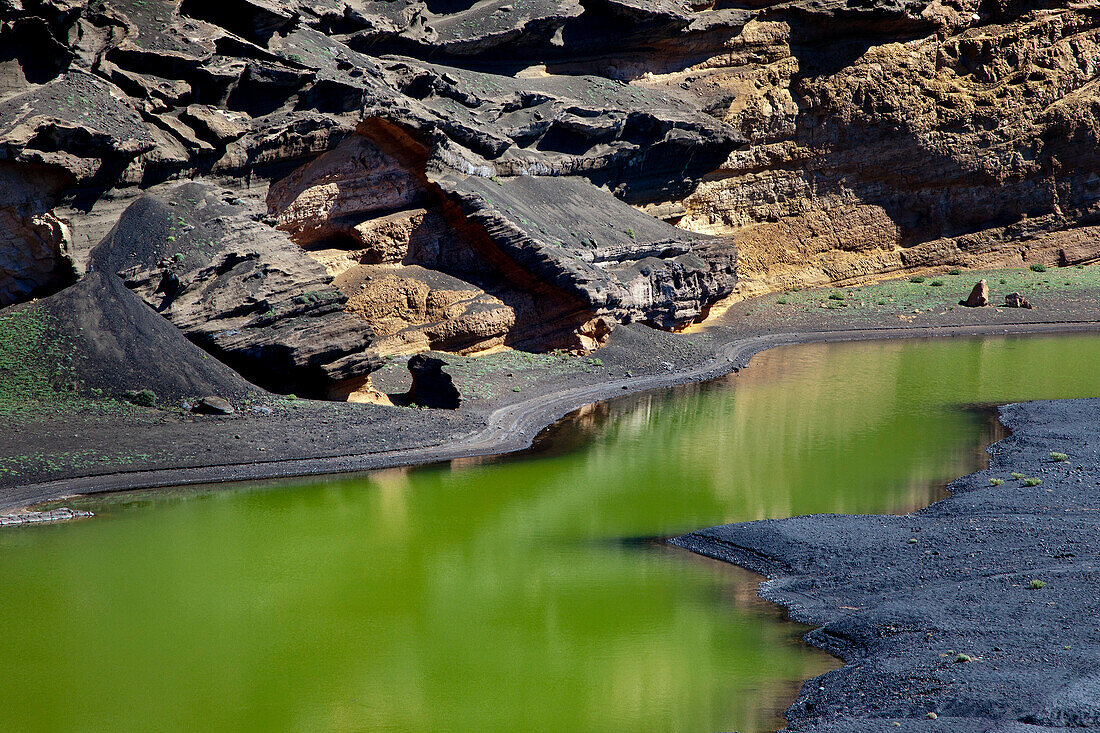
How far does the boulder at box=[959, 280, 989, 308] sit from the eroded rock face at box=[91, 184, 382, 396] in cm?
2843

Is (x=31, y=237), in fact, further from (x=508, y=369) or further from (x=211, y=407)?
(x=508, y=369)

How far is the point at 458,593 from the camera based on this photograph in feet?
51.2

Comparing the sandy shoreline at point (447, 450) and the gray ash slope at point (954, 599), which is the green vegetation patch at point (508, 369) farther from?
the gray ash slope at point (954, 599)

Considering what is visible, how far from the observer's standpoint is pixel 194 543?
57.8ft

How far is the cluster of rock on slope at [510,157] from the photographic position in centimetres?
2411

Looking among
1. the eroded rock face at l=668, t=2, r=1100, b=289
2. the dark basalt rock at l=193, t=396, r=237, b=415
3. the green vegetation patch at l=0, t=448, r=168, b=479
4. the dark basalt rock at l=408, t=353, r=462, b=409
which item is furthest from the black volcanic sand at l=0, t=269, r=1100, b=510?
the eroded rock face at l=668, t=2, r=1100, b=289

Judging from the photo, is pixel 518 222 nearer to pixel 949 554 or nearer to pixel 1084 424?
pixel 1084 424

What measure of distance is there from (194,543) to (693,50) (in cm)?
3439

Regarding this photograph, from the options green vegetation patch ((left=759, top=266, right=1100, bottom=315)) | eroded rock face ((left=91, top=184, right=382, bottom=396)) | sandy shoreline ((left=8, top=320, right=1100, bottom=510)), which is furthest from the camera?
green vegetation patch ((left=759, top=266, right=1100, bottom=315))

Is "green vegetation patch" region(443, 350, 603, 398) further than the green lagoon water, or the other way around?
"green vegetation patch" region(443, 350, 603, 398)

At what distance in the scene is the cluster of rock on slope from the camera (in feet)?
79.1

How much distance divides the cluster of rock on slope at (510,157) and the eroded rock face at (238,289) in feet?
0.24

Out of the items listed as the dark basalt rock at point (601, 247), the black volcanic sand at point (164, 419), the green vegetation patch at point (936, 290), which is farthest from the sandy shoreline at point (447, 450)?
the green vegetation patch at point (936, 290)

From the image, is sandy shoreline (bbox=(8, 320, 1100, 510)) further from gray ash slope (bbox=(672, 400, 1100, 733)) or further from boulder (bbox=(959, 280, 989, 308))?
boulder (bbox=(959, 280, 989, 308))
